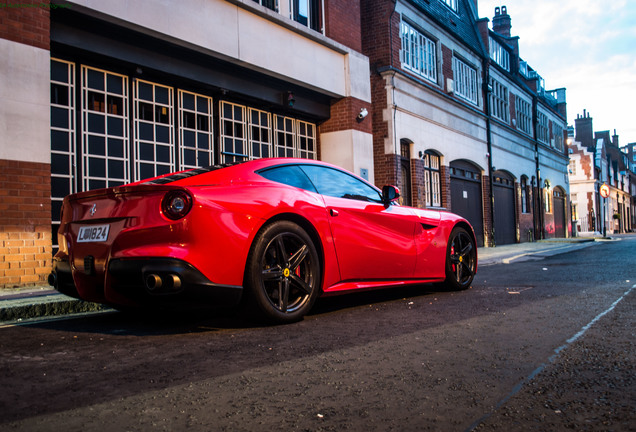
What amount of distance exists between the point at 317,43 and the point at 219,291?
9664mm

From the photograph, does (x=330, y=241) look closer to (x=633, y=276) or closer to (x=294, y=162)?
(x=294, y=162)

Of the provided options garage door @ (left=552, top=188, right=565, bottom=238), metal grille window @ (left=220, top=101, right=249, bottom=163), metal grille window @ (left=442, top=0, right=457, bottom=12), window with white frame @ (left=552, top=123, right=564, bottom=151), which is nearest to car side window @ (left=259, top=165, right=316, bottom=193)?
metal grille window @ (left=220, top=101, right=249, bottom=163)

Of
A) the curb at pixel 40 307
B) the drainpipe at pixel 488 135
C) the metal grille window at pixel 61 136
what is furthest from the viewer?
the drainpipe at pixel 488 135

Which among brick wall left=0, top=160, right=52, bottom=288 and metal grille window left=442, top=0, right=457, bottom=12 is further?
metal grille window left=442, top=0, right=457, bottom=12

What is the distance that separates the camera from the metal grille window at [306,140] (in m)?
12.9

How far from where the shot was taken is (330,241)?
4.60m

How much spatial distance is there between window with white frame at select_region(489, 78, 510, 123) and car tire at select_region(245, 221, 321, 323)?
64.7 ft

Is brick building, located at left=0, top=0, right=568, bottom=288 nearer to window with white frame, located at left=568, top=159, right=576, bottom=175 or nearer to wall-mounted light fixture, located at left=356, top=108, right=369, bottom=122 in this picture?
wall-mounted light fixture, located at left=356, top=108, right=369, bottom=122

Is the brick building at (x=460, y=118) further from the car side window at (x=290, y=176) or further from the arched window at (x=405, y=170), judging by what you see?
the car side window at (x=290, y=176)

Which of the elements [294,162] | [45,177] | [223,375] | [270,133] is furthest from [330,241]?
[270,133]

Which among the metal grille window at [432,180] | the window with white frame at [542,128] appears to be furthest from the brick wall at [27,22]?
the window with white frame at [542,128]

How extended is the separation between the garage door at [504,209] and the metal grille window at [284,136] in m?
12.2

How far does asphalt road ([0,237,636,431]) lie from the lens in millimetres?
2150

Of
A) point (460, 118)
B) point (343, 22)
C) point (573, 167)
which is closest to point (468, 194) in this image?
point (460, 118)
